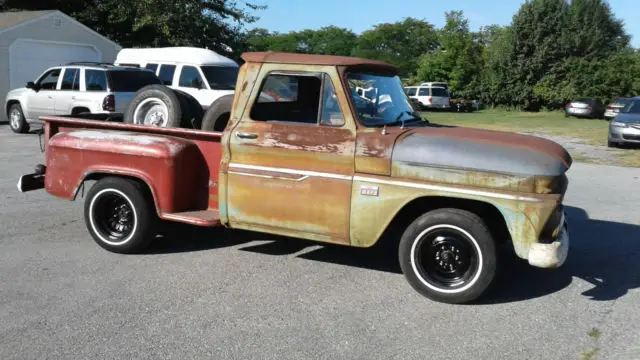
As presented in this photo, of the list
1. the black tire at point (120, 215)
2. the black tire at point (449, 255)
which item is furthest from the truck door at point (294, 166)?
the black tire at point (120, 215)

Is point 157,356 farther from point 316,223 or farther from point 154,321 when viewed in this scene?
point 316,223

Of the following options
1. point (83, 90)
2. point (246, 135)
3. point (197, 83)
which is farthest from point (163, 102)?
point (197, 83)

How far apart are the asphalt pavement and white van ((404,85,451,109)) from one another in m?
32.2

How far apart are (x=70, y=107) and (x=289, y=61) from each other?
37.5ft

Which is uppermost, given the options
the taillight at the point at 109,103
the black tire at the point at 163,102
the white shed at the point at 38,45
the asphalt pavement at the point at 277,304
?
the white shed at the point at 38,45

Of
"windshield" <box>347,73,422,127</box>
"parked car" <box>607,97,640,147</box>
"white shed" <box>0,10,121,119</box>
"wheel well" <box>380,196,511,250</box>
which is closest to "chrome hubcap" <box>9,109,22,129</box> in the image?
"white shed" <box>0,10,121,119</box>

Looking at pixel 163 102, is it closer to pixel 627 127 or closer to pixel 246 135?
pixel 246 135

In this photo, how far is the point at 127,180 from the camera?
6113 millimetres

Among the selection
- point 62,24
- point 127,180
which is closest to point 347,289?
point 127,180

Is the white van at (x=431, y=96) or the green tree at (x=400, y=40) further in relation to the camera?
the green tree at (x=400, y=40)

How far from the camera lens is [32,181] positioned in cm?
679

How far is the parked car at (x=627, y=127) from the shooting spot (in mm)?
17984

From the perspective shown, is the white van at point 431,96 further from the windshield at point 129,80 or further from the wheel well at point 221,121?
the wheel well at point 221,121

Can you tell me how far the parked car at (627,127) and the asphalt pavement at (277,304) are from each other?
12.2 metres
